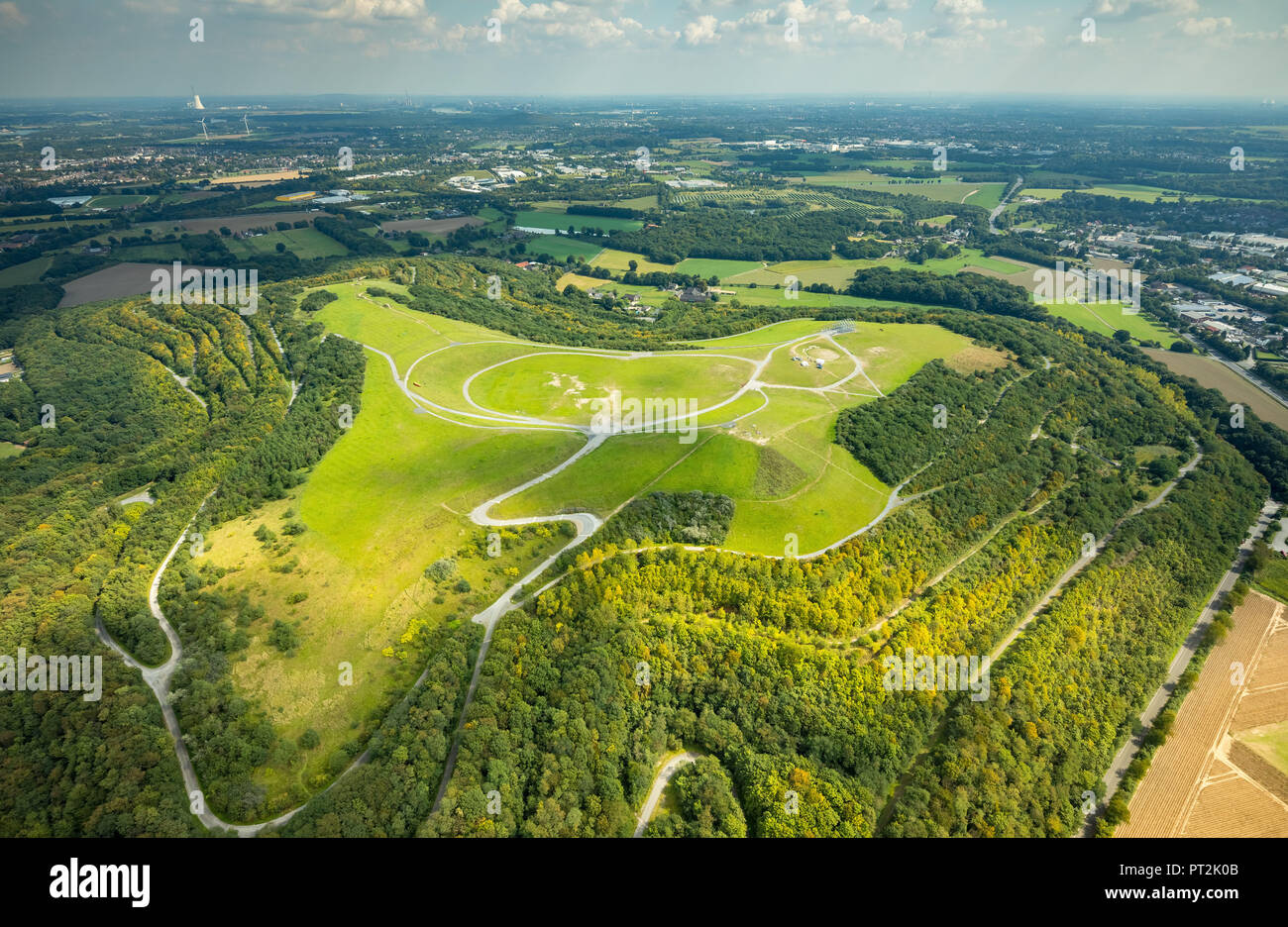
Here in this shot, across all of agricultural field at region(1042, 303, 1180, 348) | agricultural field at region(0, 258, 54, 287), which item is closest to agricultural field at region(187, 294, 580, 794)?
agricultural field at region(0, 258, 54, 287)

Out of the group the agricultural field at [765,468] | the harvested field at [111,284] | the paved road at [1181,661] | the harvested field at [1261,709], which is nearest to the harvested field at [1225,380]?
the paved road at [1181,661]

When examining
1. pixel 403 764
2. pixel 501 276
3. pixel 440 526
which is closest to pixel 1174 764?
pixel 403 764

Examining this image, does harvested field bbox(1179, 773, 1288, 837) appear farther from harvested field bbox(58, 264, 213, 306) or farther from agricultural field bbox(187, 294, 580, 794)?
harvested field bbox(58, 264, 213, 306)

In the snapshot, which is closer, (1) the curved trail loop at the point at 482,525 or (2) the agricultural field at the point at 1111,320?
(1) the curved trail loop at the point at 482,525

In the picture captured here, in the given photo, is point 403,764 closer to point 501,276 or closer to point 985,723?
point 985,723

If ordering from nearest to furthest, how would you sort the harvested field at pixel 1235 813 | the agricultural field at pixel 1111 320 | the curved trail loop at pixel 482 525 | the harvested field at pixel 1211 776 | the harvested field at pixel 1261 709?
the curved trail loop at pixel 482 525 → the harvested field at pixel 1235 813 → the harvested field at pixel 1211 776 → the harvested field at pixel 1261 709 → the agricultural field at pixel 1111 320

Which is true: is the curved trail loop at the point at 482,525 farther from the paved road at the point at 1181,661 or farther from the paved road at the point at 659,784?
the paved road at the point at 1181,661

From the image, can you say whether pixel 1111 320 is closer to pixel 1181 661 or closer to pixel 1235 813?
pixel 1181 661
